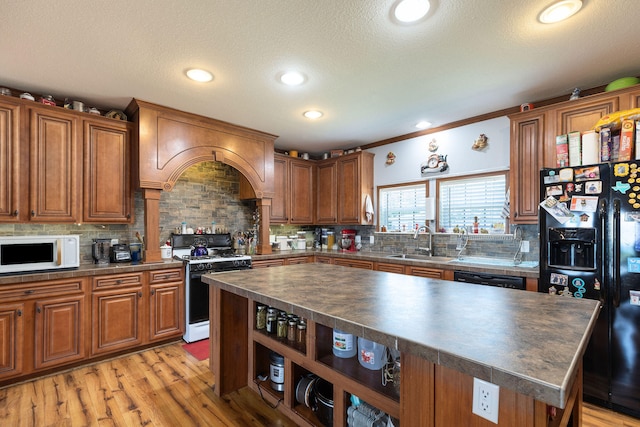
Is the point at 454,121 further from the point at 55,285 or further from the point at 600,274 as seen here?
the point at 55,285

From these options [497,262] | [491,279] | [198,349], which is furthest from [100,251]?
[497,262]

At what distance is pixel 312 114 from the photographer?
137 inches

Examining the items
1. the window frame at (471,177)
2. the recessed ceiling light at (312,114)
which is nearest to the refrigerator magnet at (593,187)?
the window frame at (471,177)

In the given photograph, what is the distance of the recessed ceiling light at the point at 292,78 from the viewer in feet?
8.32

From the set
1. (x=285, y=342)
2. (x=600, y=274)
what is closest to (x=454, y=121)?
(x=600, y=274)

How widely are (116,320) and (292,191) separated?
9.32 feet

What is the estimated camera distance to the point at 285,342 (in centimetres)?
190

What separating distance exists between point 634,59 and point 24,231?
17.8 feet

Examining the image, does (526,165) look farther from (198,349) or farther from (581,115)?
(198,349)

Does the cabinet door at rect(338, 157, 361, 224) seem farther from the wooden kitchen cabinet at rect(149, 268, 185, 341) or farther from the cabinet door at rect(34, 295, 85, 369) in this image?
the cabinet door at rect(34, 295, 85, 369)

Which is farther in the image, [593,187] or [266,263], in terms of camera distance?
[266,263]

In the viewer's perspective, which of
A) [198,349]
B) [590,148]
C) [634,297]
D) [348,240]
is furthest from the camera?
[348,240]

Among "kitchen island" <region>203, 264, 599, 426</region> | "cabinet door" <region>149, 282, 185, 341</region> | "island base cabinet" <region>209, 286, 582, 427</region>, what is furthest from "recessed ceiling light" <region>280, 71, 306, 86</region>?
"cabinet door" <region>149, 282, 185, 341</region>

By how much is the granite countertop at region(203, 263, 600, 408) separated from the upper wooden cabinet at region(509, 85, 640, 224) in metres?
1.62
